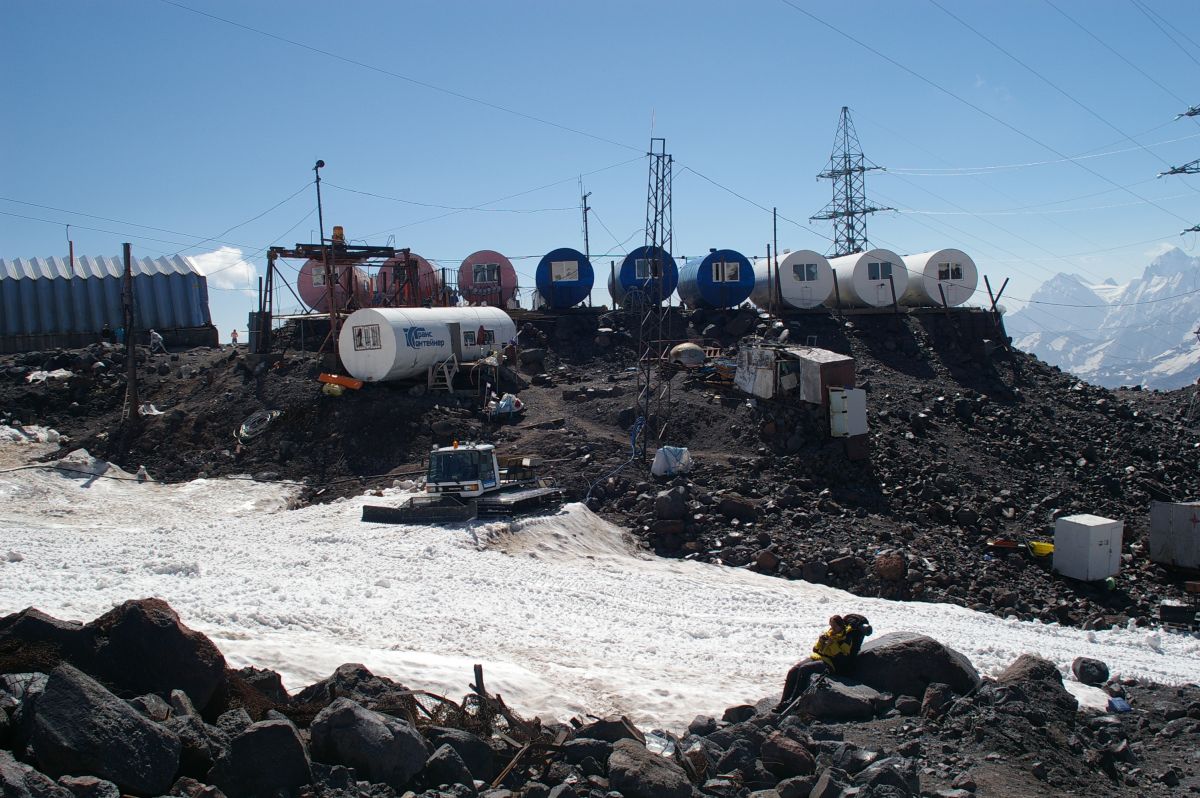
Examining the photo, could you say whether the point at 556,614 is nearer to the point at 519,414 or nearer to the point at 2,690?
the point at 2,690

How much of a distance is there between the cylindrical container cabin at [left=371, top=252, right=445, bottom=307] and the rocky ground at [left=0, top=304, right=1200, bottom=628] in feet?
16.7

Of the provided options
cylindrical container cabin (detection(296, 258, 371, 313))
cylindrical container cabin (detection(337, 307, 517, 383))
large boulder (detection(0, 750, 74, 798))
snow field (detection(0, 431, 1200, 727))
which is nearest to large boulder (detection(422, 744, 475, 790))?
snow field (detection(0, 431, 1200, 727))

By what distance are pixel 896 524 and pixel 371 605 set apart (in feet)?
40.2

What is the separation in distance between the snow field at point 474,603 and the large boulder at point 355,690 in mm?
837

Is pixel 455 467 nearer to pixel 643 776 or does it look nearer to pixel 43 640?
pixel 43 640

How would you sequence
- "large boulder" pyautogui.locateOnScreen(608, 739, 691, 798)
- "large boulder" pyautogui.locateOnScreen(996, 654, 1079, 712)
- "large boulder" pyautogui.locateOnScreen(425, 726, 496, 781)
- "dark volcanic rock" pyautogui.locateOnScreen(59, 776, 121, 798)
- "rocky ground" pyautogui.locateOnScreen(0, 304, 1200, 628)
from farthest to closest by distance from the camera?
1. "rocky ground" pyautogui.locateOnScreen(0, 304, 1200, 628)
2. "large boulder" pyautogui.locateOnScreen(996, 654, 1079, 712)
3. "large boulder" pyautogui.locateOnScreen(425, 726, 496, 781)
4. "large boulder" pyautogui.locateOnScreen(608, 739, 691, 798)
5. "dark volcanic rock" pyautogui.locateOnScreen(59, 776, 121, 798)

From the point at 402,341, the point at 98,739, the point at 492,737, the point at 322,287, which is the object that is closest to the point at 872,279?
the point at 402,341

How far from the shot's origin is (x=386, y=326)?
26.6 meters

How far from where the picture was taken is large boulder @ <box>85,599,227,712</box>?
25.2 feet

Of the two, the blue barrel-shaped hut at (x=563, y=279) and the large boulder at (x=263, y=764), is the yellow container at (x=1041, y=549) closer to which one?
the large boulder at (x=263, y=764)

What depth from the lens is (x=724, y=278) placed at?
124ft

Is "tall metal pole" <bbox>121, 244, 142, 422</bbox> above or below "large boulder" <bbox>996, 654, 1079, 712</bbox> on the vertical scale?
above

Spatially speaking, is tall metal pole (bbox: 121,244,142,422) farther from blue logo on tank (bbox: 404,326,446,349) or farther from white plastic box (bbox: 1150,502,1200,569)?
white plastic box (bbox: 1150,502,1200,569)

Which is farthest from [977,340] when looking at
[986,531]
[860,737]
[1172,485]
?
[860,737]
